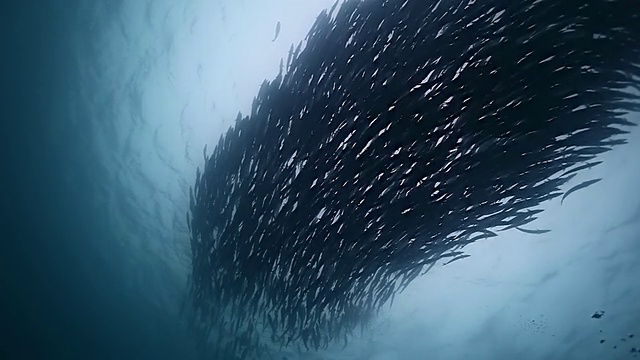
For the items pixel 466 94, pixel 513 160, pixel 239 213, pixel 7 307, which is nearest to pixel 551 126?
pixel 513 160

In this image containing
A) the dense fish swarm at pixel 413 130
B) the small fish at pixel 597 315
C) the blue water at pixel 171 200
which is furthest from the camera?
the small fish at pixel 597 315

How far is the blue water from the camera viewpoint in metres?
7.40

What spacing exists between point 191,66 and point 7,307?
17521 mm

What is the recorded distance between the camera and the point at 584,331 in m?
11.9

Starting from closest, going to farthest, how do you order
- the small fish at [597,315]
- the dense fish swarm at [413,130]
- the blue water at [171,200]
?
the dense fish swarm at [413,130] → the blue water at [171,200] → the small fish at [597,315]

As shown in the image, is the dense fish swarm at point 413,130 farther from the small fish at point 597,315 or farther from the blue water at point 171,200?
the small fish at point 597,315

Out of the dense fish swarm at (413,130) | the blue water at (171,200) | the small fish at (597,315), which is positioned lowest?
the dense fish swarm at (413,130)

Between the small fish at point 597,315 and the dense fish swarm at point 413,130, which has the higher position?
the small fish at point 597,315

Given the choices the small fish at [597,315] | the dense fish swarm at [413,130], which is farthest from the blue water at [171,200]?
the dense fish swarm at [413,130]

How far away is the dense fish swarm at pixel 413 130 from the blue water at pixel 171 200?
1.20 meters

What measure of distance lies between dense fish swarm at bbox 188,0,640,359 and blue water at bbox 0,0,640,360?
1204 millimetres

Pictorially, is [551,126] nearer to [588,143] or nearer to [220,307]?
[588,143]

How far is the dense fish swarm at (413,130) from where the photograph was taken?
4.91m

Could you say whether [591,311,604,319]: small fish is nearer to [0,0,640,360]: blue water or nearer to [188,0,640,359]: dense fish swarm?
[0,0,640,360]: blue water
